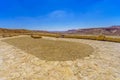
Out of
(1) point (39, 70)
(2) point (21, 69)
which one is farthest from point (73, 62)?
(2) point (21, 69)

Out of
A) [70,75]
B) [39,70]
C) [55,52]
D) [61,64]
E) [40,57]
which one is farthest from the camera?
[55,52]

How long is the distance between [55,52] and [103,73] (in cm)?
381

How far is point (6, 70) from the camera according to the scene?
24.9 feet

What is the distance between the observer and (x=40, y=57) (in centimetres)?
903

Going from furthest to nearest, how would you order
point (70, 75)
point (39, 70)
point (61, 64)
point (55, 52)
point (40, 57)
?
point (55, 52) < point (40, 57) < point (61, 64) < point (39, 70) < point (70, 75)

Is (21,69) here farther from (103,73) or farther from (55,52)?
(103,73)

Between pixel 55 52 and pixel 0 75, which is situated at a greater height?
pixel 55 52

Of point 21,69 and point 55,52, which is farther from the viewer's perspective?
point 55,52

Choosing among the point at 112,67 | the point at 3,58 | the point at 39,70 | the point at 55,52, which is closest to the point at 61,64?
the point at 39,70

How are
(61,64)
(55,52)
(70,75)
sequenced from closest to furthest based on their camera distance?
(70,75), (61,64), (55,52)

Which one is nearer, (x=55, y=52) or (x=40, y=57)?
(x=40, y=57)

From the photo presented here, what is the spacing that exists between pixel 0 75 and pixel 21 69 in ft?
3.50

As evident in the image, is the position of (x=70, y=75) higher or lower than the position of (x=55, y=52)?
lower

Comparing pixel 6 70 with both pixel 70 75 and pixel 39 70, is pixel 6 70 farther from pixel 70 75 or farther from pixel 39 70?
pixel 70 75
